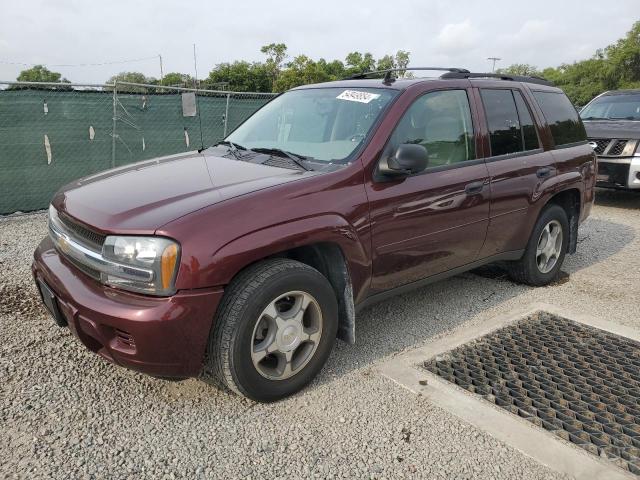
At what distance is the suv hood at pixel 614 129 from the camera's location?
8055mm

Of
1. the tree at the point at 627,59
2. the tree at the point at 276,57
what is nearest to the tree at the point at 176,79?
the tree at the point at 276,57

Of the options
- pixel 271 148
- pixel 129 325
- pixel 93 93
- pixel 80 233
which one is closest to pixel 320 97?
pixel 271 148

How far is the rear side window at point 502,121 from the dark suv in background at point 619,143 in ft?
14.8

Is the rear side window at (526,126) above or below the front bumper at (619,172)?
above

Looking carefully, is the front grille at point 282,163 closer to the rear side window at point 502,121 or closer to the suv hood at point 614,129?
the rear side window at point 502,121

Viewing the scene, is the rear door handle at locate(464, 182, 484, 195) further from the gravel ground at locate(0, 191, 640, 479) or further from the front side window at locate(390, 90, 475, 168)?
the gravel ground at locate(0, 191, 640, 479)

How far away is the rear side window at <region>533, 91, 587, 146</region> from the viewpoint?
15.2 ft

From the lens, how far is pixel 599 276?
5109 mm

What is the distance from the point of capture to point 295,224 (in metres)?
2.77

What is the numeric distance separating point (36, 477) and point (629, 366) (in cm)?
339

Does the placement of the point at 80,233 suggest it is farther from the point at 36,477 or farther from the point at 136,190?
the point at 36,477

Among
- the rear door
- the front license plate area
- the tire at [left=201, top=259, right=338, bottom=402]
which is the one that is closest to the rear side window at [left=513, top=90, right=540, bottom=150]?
the rear door

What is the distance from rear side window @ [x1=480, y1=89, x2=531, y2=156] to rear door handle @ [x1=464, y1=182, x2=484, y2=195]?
1.14 ft

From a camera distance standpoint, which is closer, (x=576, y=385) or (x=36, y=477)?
(x=36, y=477)
